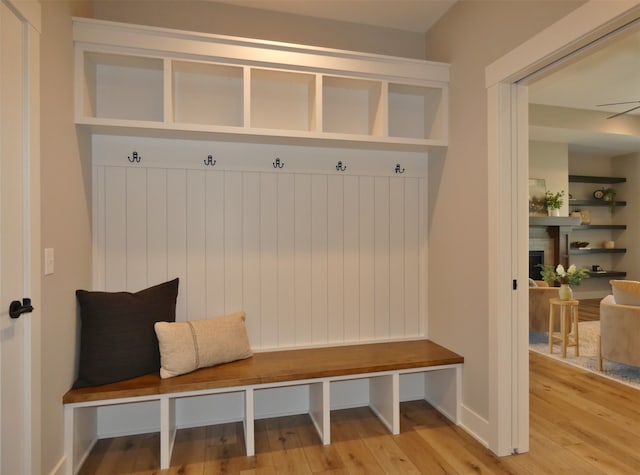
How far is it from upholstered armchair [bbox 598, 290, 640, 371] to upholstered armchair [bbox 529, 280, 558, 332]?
87cm

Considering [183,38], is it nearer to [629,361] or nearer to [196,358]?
[196,358]

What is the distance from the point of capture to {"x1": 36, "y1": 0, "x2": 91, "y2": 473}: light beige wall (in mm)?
1695

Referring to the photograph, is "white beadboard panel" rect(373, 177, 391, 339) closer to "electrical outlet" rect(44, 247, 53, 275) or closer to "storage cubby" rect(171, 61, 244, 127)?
"storage cubby" rect(171, 61, 244, 127)

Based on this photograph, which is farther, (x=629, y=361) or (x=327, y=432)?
(x=629, y=361)

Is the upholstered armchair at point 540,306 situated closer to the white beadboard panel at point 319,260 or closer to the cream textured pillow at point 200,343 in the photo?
the white beadboard panel at point 319,260

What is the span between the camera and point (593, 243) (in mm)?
7309

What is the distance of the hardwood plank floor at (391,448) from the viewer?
2025 mm

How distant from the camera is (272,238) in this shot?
261cm

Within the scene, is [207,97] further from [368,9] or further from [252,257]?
[368,9]

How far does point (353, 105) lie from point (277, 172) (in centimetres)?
73

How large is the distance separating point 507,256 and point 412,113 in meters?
1.29

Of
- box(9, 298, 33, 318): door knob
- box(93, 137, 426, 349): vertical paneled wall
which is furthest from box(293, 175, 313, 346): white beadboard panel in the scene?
box(9, 298, 33, 318): door knob

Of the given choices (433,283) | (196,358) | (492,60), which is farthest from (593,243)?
(196,358)

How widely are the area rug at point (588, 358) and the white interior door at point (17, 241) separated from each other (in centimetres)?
409
